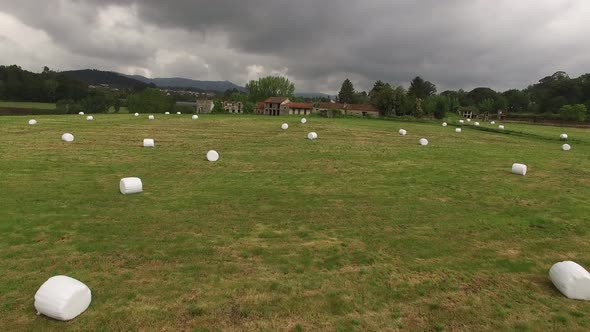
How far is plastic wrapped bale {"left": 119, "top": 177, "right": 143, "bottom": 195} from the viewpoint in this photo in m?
11.7

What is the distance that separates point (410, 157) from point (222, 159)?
11.3m

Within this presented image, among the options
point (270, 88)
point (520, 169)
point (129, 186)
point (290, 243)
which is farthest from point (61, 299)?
point (270, 88)

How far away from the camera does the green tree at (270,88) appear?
143750mm

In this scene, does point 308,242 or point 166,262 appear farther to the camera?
point 308,242

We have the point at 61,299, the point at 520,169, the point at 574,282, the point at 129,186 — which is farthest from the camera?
the point at 520,169

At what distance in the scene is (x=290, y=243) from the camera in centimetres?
845

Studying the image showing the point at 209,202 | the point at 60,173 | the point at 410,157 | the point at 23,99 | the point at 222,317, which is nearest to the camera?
the point at 222,317

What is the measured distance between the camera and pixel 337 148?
2306 cm

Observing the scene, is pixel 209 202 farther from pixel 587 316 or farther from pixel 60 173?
pixel 587 316

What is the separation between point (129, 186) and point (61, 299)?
6.93 m

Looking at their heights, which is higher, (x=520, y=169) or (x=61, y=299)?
(x=520, y=169)

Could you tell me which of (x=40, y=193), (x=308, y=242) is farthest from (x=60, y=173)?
(x=308, y=242)

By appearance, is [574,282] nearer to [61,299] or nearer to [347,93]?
[61,299]

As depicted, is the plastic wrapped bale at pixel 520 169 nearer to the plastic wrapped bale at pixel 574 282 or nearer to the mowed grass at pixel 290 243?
the mowed grass at pixel 290 243
